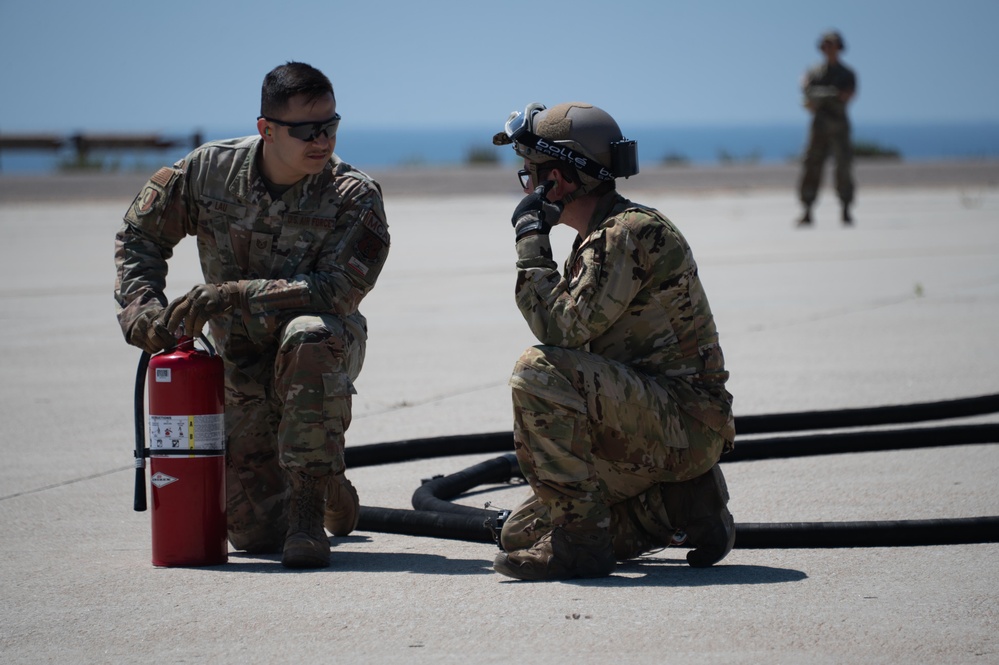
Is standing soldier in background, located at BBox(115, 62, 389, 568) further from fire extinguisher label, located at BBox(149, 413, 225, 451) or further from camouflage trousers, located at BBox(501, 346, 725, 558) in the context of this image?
camouflage trousers, located at BBox(501, 346, 725, 558)

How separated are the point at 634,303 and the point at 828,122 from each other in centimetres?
1494

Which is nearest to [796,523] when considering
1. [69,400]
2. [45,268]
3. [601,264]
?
[601,264]

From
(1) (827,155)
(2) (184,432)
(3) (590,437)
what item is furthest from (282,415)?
(1) (827,155)

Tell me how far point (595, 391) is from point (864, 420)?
258cm

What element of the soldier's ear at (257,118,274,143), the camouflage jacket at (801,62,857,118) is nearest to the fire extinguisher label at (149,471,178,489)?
the soldier's ear at (257,118,274,143)

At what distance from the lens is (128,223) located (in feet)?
15.4

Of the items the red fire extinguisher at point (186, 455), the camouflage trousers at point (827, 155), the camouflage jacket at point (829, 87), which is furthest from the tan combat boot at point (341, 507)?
the camouflage jacket at point (829, 87)

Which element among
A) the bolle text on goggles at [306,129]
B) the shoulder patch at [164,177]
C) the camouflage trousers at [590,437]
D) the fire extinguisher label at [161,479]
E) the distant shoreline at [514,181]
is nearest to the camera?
the camouflage trousers at [590,437]

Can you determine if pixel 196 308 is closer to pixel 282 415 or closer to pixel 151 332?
pixel 151 332

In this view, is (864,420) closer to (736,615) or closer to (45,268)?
(736,615)

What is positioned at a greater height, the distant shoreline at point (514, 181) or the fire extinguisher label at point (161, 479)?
the distant shoreline at point (514, 181)

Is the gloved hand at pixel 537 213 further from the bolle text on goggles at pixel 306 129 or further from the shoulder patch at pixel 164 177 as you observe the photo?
the shoulder patch at pixel 164 177

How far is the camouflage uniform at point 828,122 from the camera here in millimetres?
18125

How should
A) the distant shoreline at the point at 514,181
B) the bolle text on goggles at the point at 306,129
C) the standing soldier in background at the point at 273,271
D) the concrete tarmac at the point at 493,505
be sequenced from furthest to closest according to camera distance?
the distant shoreline at the point at 514,181 < the bolle text on goggles at the point at 306,129 < the standing soldier in background at the point at 273,271 < the concrete tarmac at the point at 493,505
